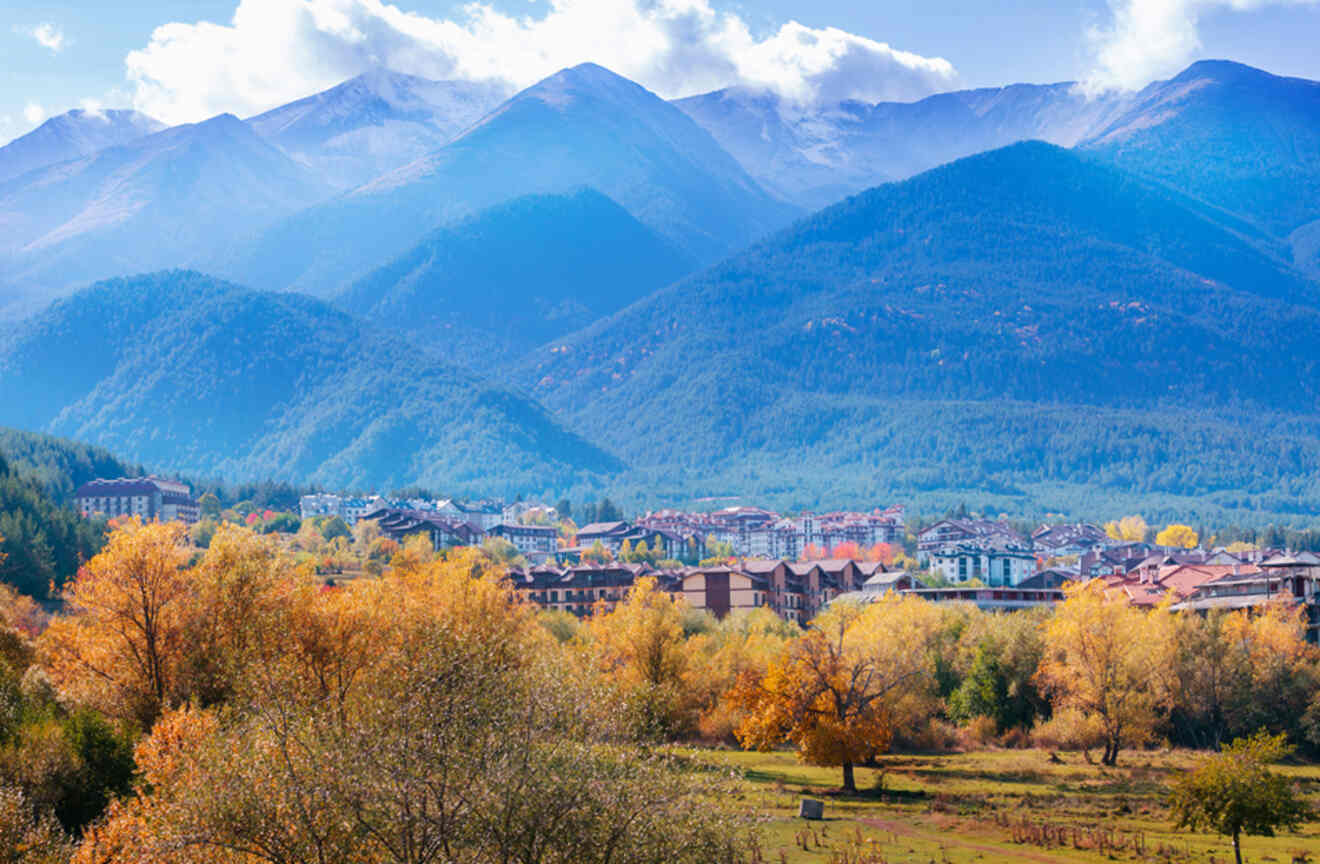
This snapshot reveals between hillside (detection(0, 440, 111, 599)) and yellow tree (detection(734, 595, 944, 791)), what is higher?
hillside (detection(0, 440, 111, 599))

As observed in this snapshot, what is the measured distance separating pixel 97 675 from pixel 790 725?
35.2 m

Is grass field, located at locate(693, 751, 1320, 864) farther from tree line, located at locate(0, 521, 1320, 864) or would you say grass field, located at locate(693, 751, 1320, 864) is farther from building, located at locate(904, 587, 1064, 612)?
building, located at locate(904, 587, 1064, 612)

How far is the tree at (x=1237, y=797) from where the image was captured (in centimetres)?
5094

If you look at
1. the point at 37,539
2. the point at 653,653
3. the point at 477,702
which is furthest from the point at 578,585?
the point at 477,702

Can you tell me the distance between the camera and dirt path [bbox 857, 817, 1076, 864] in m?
55.6

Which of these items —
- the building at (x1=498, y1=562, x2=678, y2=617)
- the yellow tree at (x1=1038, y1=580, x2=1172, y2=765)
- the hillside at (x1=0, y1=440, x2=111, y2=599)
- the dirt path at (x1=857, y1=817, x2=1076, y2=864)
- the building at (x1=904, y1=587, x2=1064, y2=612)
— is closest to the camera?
the dirt path at (x1=857, y1=817, x2=1076, y2=864)

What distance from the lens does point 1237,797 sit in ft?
167

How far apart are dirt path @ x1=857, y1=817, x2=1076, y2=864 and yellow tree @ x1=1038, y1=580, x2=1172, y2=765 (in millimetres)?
27661

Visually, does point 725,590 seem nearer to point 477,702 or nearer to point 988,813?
point 988,813

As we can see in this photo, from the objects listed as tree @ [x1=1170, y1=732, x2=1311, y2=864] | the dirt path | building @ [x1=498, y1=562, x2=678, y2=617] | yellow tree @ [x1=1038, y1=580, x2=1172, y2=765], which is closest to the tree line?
yellow tree @ [x1=1038, y1=580, x2=1172, y2=765]

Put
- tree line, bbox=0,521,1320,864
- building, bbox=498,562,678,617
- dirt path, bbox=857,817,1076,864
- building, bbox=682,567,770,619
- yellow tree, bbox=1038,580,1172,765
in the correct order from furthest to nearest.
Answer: building, bbox=498,562,678,617, building, bbox=682,567,770,619, yellow tree, bbox=1038,580,1172,765, dirt path, bbox=857,817,1076,864, tree line, bbox=0,521,1320,864

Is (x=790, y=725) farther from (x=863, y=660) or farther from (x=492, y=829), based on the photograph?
(x=492, y=829)

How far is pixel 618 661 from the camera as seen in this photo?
311 feet

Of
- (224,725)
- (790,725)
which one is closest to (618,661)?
(790,725)
